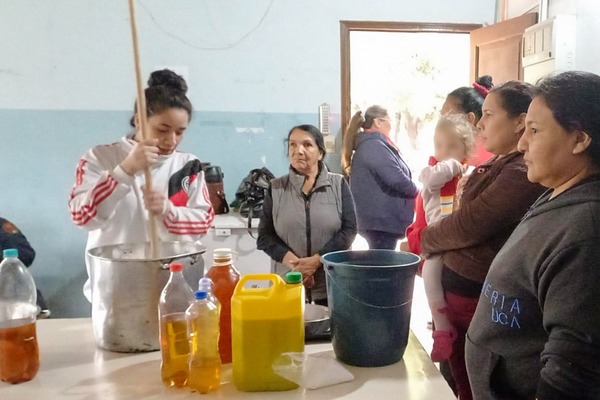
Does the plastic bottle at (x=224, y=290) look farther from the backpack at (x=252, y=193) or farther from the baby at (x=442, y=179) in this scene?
the backpack at (x=252, y=193)

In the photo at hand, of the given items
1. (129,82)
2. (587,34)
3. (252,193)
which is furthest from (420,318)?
(129,82)

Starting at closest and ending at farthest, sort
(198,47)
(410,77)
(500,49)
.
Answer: (500,49), (198,47), (410,77)

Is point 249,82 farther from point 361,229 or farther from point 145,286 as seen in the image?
point 145,286

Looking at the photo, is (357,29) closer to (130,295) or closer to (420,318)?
(420,318)

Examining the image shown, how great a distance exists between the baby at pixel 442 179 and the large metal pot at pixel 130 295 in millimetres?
819

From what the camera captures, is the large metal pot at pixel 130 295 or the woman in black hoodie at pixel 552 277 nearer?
the woman in black hoodie at pixel 552 277

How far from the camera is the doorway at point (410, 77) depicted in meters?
5.66

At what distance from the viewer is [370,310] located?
116 centimetres

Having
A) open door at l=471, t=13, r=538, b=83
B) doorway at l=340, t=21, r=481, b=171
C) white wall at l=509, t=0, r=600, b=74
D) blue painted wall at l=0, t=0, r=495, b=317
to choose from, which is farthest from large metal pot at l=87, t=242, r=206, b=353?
doorway at l=340, t=21, r=481, b=171

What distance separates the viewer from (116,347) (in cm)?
124

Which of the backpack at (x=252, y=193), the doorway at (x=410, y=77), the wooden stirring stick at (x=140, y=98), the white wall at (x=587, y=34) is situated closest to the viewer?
the wooden stirring stick at (x=140, y=98)

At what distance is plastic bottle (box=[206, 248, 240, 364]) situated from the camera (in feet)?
3.92

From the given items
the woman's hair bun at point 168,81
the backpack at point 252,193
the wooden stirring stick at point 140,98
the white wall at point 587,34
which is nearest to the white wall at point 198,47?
the backpack at point 252,193

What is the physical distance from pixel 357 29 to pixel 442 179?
6.25 ft
